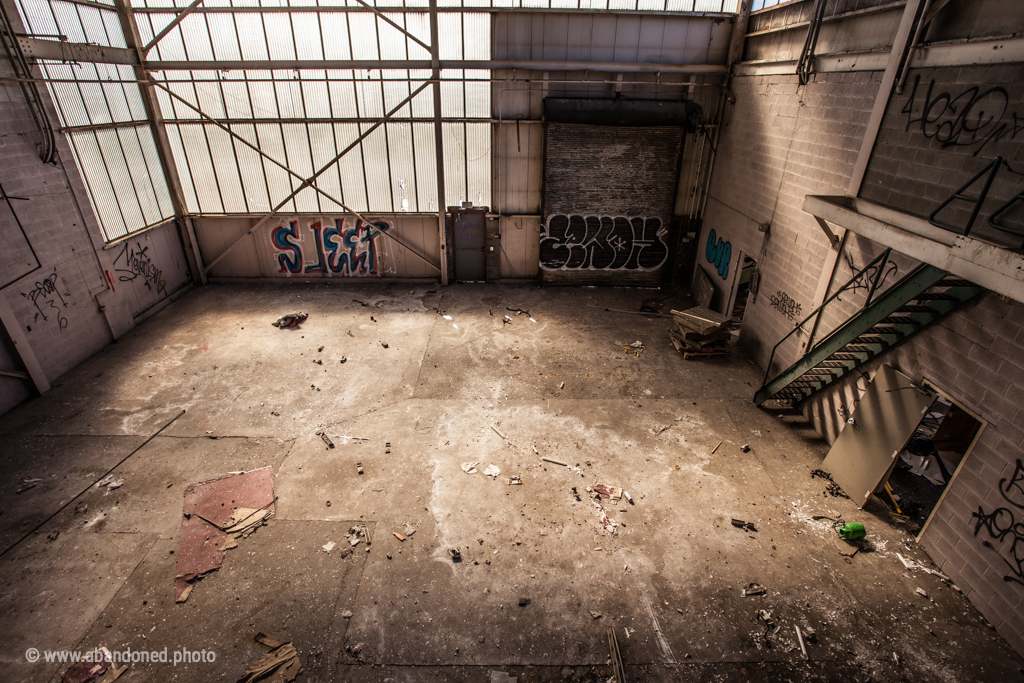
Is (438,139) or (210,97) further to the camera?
(438,139)

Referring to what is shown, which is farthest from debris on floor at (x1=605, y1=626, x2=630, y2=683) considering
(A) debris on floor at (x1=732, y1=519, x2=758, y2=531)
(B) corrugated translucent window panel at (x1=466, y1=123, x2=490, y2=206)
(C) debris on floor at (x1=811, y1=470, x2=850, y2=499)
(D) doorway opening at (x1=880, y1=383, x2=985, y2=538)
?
(B) corrugated translucent window panel at (x1=466, y1=123, x2=490, y2=206)

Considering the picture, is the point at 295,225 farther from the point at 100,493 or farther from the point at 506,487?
the point at 506,487

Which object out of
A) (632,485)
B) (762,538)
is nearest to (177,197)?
(632,485)

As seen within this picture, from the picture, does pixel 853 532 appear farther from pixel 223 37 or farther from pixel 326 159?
pixel 223 37

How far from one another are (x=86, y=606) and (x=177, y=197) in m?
11.3

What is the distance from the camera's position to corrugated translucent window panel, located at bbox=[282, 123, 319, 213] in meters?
12.9

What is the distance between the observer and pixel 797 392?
891 cm

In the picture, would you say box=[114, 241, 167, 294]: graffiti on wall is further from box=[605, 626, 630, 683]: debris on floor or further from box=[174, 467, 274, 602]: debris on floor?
box=[605, 626, 630, 683]: debris on floor

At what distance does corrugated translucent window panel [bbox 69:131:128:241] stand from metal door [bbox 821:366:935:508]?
15365 mm

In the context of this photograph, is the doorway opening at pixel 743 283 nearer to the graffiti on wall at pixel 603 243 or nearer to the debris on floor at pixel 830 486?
the graffiti on wall at pixel 603 243

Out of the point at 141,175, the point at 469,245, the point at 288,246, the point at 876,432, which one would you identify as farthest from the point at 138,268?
the point at 876,432

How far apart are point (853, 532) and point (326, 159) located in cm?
1396

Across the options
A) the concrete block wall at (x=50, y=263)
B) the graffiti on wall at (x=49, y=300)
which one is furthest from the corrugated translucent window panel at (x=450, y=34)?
the graffiti on wall at (x=49, y=300)

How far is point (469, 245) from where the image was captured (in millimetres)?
14453
